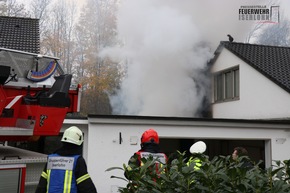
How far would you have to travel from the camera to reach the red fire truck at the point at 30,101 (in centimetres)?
455

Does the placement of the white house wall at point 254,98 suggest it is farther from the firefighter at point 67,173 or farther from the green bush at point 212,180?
the green bush at point 212,180

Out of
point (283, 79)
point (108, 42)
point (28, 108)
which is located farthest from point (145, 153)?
point (108, 42)

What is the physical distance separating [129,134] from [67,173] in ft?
17.2

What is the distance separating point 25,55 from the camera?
16.2ft

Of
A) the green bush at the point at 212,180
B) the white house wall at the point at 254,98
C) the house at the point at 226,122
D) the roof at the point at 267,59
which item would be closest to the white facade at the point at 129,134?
the house at the point at 226,122

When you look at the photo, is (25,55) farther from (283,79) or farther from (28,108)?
(283,79)

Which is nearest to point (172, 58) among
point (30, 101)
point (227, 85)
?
point (227, 85)

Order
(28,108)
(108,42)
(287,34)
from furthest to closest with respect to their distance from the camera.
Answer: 1. (287,34)
2. (108,42)
3. (28,108)

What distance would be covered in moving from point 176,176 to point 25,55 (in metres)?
3.23

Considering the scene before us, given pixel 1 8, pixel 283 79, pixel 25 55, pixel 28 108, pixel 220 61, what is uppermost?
pixel 1 8

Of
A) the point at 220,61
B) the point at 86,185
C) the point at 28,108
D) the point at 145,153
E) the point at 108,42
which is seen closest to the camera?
the point at 86,185

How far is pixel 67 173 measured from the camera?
3652mm

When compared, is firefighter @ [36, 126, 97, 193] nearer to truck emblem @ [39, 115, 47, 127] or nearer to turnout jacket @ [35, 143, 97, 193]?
turnout jacket @ [35, 143, 97, 193]

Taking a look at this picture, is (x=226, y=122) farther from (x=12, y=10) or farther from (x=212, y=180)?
(x=12, y=10)
